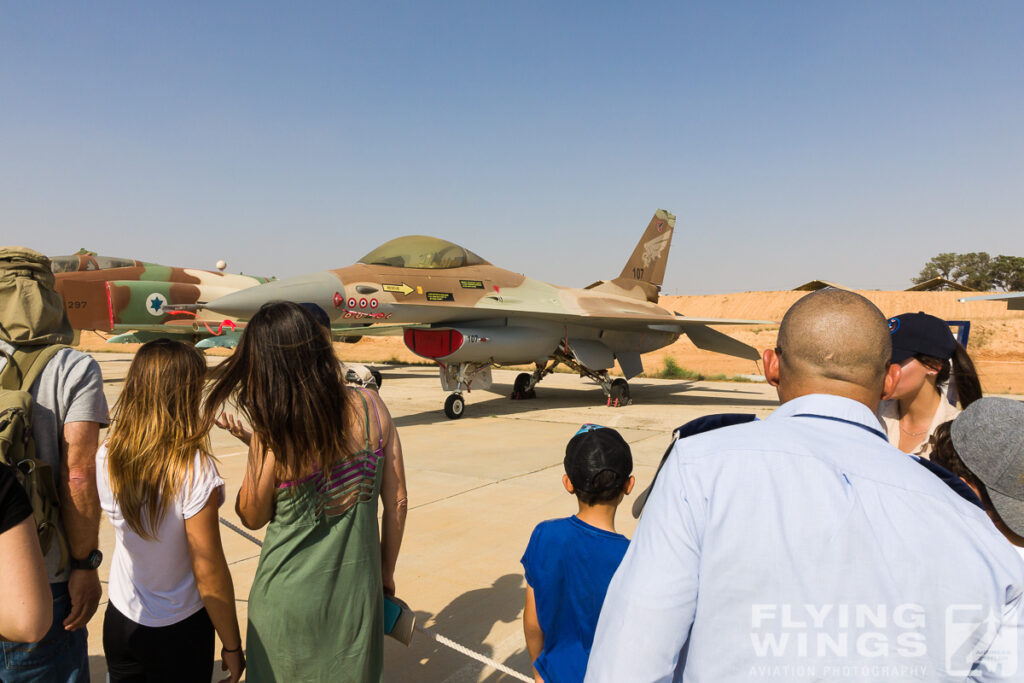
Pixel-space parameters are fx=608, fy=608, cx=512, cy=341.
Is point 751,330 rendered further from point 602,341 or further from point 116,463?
point 116,463

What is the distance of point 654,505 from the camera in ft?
3.71

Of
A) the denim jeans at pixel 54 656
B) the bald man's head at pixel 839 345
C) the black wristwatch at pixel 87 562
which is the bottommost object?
the denim jeans at pixel 54 656

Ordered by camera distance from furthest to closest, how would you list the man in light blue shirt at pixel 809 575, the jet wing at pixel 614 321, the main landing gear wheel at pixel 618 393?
1. the main landing gear wheel at pixel 618 393
2. the jet wing at pixel 614 321
3. the man in light blue shirt at pixel 809 575

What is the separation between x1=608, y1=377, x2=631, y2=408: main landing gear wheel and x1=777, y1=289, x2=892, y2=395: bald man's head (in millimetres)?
12552

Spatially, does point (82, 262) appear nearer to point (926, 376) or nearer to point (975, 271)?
point (926, 376)

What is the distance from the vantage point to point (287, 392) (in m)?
1.90

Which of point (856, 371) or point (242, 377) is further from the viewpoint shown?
point (242, 377)

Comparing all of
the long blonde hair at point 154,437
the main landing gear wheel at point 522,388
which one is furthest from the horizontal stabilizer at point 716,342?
the long blonde hair at point 154,437

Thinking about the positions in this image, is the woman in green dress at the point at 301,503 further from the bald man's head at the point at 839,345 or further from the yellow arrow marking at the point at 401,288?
the yellow arrow marking at the point at 401,288

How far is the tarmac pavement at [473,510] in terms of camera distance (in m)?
3.32

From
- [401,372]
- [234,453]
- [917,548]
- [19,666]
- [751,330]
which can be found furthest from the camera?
[751,330]

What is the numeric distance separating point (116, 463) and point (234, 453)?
6.94 m

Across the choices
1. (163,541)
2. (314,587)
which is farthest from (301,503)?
(163,541)

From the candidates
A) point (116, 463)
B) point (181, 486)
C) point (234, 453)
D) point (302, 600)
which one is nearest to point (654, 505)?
point (302, 600)
